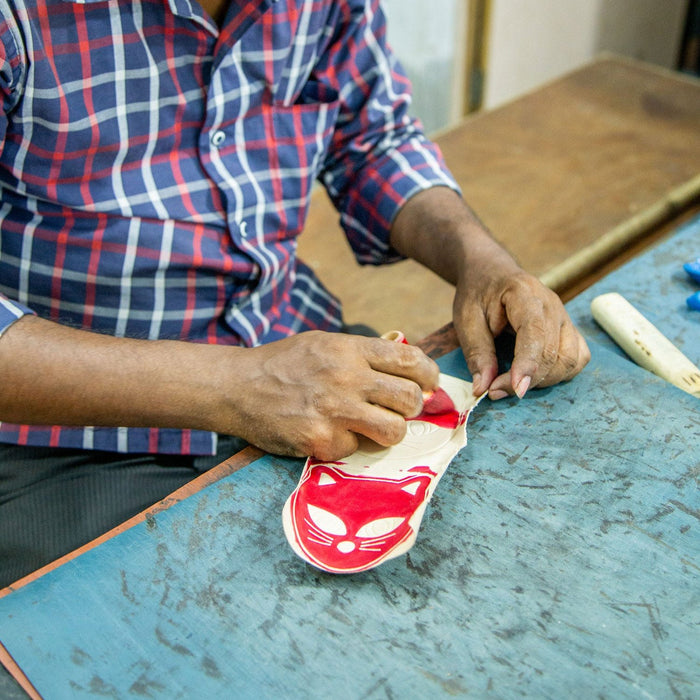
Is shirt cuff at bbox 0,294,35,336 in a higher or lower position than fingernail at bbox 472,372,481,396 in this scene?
higher

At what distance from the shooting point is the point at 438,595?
2.13 ft

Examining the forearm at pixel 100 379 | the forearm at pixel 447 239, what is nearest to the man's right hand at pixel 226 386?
the forearm at pixel 100 379

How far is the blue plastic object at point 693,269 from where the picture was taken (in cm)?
104

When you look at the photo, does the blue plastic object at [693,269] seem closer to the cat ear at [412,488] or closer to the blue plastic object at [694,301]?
the blue plastic object at [694,301]

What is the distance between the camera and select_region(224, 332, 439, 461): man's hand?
2.51 ft

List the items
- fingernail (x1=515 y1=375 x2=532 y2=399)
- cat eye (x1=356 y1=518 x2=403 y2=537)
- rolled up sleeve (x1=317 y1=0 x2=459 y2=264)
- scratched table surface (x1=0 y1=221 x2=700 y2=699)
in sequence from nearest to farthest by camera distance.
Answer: scratched table surface (x1=0 y1=221 x2=700 y2=699) < cat eye (x1=356 y1=518 x2=403 y2=537) < fingernail (x1=515 y1=375 x2=532 y2=399) < rolled up sleeve (x1=317 y1=0 x2=459 y2=264)

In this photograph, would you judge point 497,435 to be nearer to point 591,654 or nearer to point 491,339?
point 491,339

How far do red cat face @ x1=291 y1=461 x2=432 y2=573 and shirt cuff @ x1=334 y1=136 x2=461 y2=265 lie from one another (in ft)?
1.70

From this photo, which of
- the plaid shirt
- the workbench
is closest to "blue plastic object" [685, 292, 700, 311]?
the workbench

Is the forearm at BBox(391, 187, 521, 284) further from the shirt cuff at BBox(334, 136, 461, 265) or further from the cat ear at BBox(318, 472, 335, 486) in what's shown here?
the cat ear at BBox(318, 472, 335, 486)

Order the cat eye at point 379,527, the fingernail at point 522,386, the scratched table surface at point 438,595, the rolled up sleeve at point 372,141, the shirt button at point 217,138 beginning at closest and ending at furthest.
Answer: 1. the scratched table surface at point 438,595
2. the cat eye at point 379,527
3. the fingernail at point 522,386
4. the shirt button at point 217,138
5. the rolled up sleeve at point 372,141

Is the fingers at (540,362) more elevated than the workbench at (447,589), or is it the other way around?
the fingers at (540,362)

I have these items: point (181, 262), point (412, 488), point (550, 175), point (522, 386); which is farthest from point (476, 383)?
Result: point (550, 175)

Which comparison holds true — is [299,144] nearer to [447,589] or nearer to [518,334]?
[518,334]
